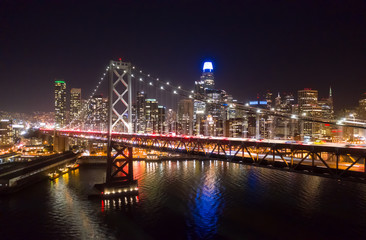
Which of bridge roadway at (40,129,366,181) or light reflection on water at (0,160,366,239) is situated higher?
bridge roadway at (40,129,366,181)

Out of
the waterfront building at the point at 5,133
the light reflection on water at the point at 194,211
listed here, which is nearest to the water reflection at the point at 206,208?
the light reflection on water at the point at 194,211

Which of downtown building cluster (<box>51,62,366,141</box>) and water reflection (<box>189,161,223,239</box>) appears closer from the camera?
water reflection (<box>189,161,223,239</box>)

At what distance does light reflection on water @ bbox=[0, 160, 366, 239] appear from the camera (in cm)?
1952

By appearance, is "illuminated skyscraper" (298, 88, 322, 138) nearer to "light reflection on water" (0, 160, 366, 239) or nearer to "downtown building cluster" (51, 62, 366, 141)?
"downtown building cluster" (51, 62, 366, 141)

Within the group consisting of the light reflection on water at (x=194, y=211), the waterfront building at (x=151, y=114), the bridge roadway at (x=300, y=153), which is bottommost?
the light reflection on water at (x=194, y=211)

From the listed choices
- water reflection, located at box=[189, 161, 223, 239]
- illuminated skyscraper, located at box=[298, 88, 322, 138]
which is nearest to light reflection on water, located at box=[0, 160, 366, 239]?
water reflection, located at box=[189, 161, 223, 239]

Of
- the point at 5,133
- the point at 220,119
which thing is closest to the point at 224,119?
the point at 220,119

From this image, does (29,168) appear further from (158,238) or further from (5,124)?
(5,124)

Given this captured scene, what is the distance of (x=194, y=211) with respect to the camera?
23578mm

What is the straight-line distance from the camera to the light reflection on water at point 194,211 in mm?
19516

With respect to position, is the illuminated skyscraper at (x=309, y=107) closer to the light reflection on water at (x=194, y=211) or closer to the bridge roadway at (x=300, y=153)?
the light reflection on water at (x=194, y=211)

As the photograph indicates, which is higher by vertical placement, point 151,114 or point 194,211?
point 151,114

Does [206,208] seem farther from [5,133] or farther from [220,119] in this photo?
[5,133]

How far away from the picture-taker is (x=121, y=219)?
72.4 feet
